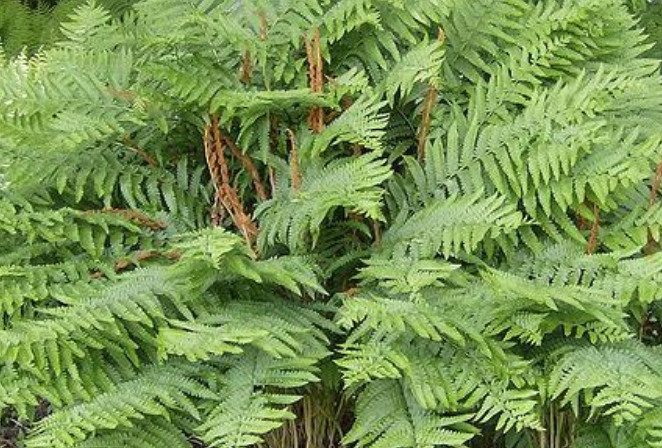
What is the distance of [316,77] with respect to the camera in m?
2.38

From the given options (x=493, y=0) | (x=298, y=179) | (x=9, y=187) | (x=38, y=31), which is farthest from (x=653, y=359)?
(x=38, y=31)

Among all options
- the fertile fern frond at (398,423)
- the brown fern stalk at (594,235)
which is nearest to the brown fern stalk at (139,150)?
the fertile fern frond at (398,423)

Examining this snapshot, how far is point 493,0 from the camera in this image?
2.56 metres

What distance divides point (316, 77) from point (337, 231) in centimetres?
37

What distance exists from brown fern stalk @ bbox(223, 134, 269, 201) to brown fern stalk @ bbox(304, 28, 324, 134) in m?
0.18

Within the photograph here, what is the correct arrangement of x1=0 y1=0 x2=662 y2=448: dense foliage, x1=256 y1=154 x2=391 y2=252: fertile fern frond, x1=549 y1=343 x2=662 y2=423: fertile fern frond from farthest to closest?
x1=256 y1=154 x2=391 y2=252: fertile fern frond < x1=0 y1=0 x2=662 y2=448: dense foliage < x1=549 y1=343 x2=662 y2=423: fertile fern frond

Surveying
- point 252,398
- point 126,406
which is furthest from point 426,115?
point 126,406

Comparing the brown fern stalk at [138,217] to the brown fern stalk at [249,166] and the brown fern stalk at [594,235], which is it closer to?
the brown fern stalk at [249,166]

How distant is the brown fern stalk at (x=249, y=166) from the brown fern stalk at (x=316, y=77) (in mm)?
178

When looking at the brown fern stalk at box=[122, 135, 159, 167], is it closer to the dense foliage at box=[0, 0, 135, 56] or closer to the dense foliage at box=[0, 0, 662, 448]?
the dense foliage at box=[0, 0, 662, 448]

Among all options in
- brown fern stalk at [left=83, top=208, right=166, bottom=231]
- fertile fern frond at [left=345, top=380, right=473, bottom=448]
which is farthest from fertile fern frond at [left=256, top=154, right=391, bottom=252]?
fertile fern frond at [left=345, top=380, right=473, bottom=448]

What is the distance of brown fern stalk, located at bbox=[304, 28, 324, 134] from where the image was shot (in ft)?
7.76

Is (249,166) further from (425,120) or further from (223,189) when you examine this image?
(425,120)

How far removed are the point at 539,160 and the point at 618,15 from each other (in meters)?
0.59
